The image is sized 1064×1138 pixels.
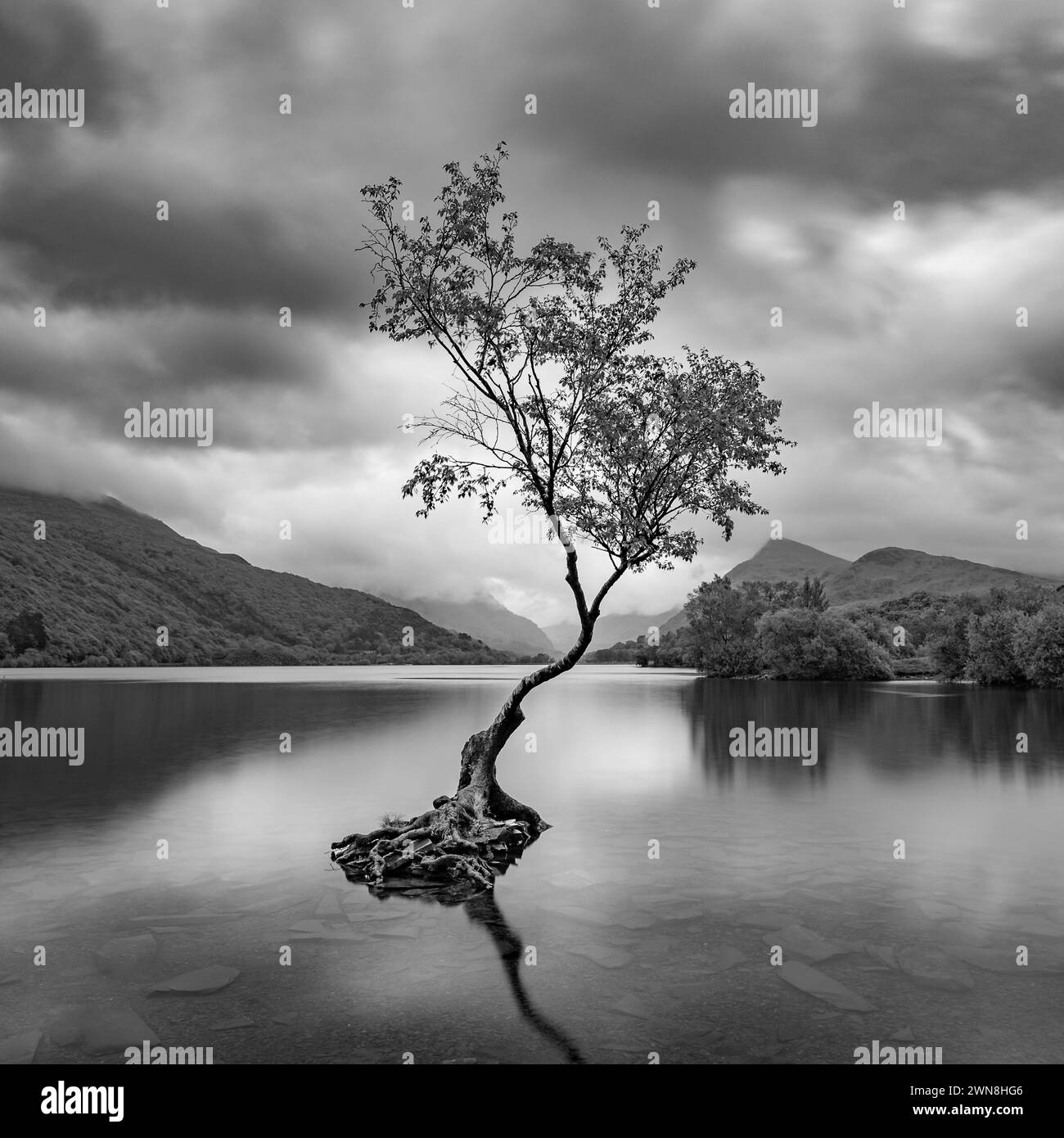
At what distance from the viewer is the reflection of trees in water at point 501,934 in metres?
11.1

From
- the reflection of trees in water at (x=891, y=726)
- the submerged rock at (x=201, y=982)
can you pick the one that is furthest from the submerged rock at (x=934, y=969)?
the reflection of trees in water at (x=891, y=726)

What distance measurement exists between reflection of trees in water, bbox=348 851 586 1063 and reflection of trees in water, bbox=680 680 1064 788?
20920 millimetres

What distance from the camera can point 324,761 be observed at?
4247 cm

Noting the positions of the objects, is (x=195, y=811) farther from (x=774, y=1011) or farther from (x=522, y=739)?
(x=522, y=739)

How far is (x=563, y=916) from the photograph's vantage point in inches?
661

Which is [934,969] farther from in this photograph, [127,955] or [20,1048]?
[127,955]

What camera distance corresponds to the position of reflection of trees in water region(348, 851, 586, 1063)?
36.4ft

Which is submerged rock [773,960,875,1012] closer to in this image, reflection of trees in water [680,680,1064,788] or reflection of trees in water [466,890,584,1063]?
reflection of trees in water [466,890,584,1063]

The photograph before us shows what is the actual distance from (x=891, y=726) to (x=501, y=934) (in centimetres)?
5442
